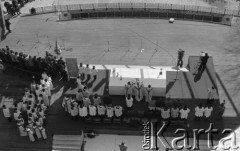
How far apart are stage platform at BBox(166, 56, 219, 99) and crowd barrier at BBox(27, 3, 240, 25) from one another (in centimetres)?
941

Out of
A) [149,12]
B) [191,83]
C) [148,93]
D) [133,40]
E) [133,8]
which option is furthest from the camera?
[133,8]

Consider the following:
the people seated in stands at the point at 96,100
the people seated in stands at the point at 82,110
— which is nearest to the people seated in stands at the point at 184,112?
the people seated in stands at the point at 96,100

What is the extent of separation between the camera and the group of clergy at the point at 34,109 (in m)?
22.9

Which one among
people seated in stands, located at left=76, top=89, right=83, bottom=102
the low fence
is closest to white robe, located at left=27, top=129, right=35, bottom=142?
people seated in stands, located at left=76, top=89, right=83, bottom=102

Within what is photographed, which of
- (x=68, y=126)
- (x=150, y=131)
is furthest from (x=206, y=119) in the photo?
(x=68, y=126)

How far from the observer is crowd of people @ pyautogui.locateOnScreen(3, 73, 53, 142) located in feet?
75.2

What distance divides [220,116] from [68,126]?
382 inches

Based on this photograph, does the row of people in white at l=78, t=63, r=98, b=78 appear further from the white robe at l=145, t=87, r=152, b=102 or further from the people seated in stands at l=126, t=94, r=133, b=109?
the white robe at l=145, t=87, r=152, b=102

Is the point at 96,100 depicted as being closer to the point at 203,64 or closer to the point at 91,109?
the point at 91,109

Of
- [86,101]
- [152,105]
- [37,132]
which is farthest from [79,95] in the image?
[152,105]

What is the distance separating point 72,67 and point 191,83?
8.42 m

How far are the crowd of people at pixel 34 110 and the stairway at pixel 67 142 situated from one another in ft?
2.62

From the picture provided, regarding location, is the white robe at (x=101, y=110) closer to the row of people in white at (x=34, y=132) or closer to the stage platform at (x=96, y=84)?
the stage platform at (x=96, y=84)

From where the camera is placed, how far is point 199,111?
2328 centimetres
